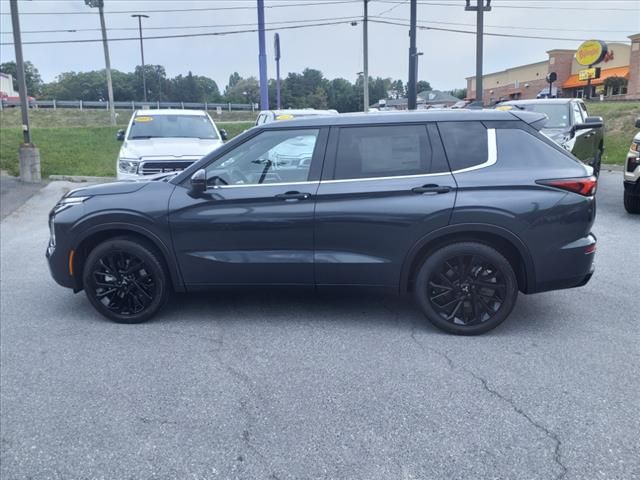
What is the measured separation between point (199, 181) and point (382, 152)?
152cm

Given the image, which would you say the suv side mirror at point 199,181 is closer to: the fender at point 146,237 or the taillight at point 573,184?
the fender at point 146,237

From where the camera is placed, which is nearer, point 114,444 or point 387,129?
point 114,444

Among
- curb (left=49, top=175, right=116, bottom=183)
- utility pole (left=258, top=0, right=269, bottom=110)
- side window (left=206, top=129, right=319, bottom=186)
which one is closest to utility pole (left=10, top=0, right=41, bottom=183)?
curb (left=49, top=175, right=116, bottom=183)

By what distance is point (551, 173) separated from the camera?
452 cm

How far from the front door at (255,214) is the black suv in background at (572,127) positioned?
27.9 ft

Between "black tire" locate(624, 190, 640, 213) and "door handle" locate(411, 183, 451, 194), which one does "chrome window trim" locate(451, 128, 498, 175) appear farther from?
"black tire" locate(624, 190, 640, 213)

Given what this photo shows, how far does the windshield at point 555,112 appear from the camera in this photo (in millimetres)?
12750

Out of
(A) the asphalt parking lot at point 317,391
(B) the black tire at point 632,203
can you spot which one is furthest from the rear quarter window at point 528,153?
(B) the black tire at point 632,203

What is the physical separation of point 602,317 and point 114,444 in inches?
162

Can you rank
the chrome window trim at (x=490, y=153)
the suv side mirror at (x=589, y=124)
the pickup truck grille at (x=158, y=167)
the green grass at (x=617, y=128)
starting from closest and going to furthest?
the chrome window trim at (x=490, y=153)
the pickup truck grille at (x=158, y=167)
the suv side mirror at (x=589, y=124)
the green grass at (x=617, y=128)

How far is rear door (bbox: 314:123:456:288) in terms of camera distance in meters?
4.56

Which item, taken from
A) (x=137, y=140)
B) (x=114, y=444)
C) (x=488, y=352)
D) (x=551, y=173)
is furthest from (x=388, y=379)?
(x=137, y=140)

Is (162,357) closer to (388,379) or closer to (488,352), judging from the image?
(388,379)

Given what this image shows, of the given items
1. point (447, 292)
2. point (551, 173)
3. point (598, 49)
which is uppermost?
point (598, 49)
